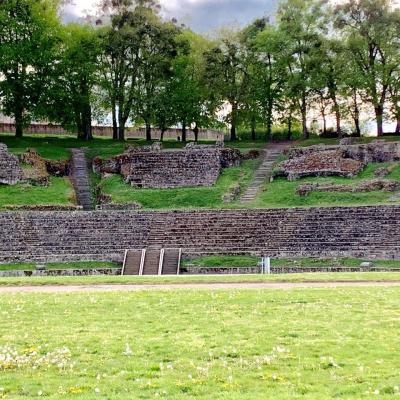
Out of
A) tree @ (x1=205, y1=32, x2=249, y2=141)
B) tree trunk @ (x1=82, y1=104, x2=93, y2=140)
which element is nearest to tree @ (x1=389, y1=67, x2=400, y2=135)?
tree @ (x1=205, y1=32, x2=249, y2=141)

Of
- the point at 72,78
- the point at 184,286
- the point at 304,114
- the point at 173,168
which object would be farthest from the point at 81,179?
the point at 184,286

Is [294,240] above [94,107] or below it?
below

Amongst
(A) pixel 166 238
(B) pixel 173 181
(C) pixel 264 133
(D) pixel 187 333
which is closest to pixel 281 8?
(C) pixel 264 133

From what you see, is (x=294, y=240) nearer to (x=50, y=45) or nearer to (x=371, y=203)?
(x=371, y=203)

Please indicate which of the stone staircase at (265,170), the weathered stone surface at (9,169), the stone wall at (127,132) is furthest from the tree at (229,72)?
the weathered stone surface at (9,169)

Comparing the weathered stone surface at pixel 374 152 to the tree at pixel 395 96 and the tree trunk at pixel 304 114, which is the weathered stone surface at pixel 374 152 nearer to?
the tree at pixel 395 96

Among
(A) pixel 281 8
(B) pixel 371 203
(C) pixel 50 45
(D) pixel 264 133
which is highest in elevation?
(A) pixel 281 8

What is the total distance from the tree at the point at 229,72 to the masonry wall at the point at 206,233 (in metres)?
25.4

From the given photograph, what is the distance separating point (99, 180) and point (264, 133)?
940 inches

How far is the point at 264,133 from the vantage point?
211 ft

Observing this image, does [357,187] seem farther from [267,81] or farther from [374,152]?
[267,81]

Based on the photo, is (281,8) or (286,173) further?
(281,8)

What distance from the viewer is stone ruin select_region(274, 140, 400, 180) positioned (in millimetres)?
42750

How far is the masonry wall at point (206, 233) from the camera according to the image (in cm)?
2981
